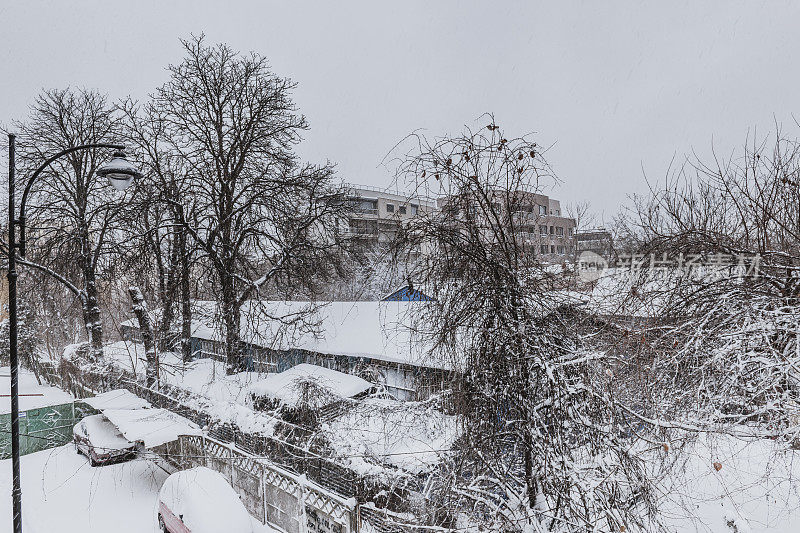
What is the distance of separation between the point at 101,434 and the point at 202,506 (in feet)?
25.7

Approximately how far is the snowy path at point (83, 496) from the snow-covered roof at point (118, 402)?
5.63 ft

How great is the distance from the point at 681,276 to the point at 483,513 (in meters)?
4.45

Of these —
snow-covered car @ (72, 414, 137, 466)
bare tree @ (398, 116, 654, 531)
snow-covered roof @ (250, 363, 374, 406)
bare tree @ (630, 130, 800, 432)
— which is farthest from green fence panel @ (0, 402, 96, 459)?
bare tree @ (630, 130, 800, 432)

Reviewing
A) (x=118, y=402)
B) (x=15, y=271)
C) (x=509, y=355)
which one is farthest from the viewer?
(x=118, y=402)

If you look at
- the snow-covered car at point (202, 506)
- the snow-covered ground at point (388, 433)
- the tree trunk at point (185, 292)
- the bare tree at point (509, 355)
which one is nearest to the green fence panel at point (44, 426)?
the tree trunk at point (185, 292)

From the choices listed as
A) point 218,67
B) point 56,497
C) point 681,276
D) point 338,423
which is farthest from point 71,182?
point 681,276

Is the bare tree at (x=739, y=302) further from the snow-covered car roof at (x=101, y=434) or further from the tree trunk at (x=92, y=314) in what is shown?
the tree trunk at (x=92, y=314)

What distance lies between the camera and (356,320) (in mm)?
18922

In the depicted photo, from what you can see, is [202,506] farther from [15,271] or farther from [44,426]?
[44,426]

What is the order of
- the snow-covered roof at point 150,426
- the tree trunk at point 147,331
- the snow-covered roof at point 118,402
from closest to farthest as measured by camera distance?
the snow-covered roof at point 150,426, the snow-covered roof at point 118,402, the tree trunk at point 147,331

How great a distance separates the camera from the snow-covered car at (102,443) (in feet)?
44.3

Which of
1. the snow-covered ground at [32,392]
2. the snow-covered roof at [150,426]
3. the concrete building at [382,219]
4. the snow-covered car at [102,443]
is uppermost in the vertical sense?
the concrete building at [382,219]

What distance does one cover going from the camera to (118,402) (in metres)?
15.2

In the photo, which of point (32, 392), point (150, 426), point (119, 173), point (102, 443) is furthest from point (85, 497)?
point (32, 392)
